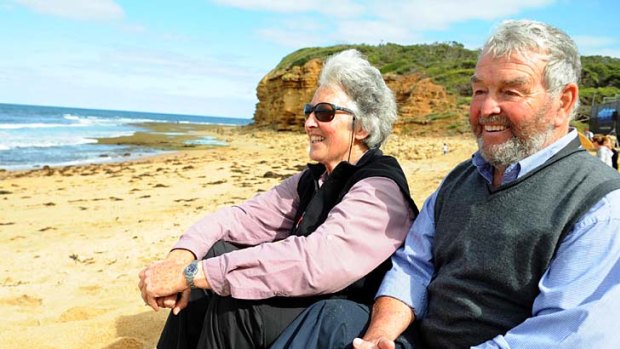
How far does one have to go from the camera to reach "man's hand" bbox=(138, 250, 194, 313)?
2326 mm

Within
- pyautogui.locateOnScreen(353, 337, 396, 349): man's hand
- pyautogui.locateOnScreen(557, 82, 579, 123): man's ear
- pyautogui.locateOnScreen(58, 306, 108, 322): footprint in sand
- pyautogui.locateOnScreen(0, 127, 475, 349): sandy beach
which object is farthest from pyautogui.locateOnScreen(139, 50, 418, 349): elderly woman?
pyautogui.locateOnScreen(58, 306, 108, 322): footprint in sand

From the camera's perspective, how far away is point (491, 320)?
1.81m

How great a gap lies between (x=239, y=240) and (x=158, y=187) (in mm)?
9581

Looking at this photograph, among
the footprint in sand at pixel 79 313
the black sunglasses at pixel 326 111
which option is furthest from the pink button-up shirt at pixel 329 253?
the footprint in sand at pixel 79 313

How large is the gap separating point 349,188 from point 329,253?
0.39 metres

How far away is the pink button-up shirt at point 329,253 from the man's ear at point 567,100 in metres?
0.80

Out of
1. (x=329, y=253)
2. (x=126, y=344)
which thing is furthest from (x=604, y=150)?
(x=126, y=344)

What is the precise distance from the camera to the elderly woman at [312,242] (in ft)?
7.10

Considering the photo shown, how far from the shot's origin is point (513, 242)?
1.73 metres

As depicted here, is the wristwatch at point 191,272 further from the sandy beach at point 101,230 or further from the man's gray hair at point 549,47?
the man's gray hair at point 549,47

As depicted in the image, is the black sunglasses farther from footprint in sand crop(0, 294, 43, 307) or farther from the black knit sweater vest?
footprint in sand crop(0, 294, 43, 307)

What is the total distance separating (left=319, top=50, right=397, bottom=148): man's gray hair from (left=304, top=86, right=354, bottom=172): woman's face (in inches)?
1.6

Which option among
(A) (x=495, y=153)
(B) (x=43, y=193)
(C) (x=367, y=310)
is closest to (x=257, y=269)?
(C) (x=367, y=310)

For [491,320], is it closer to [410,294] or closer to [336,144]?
[410,294]
